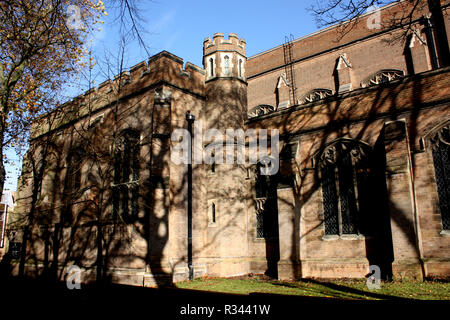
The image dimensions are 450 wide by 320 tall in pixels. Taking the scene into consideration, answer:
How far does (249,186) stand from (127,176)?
5.54 m

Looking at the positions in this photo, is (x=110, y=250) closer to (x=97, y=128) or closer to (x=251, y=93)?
(x=97, y=128)

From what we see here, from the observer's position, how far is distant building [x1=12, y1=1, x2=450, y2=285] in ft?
38.5

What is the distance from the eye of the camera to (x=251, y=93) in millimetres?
28969

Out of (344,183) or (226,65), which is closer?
(344,183)

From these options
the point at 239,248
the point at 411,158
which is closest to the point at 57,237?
the point at 239,248

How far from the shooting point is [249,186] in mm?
16016

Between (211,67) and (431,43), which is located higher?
(431,43)

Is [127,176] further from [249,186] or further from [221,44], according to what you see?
[221,44]

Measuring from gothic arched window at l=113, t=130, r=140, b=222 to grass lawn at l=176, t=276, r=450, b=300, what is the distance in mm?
4068

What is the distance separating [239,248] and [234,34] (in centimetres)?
1058

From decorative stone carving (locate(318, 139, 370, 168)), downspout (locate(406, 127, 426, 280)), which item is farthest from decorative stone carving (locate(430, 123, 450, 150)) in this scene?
decorative stone carving (locate(318, 139, 370, 168))

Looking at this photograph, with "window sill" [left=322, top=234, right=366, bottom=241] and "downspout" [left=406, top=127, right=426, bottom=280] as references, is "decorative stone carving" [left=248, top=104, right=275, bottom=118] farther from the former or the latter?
"downspout" [left=406, top=127, right=426, bottom=280]

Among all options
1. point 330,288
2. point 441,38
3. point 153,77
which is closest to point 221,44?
point 153,77

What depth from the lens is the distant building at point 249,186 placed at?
38.5 ft
